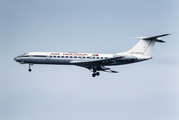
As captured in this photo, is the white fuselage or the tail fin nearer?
the white fuselage

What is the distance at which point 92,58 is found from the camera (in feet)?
145

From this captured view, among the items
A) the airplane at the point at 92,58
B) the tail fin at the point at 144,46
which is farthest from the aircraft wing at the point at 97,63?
the tail fin at the point at 144,46

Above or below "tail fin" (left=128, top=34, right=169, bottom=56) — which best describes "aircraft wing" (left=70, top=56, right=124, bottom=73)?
below

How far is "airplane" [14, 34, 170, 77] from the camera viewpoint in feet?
142

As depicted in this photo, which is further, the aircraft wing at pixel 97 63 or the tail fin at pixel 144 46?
the tail fin at pixel 144 46

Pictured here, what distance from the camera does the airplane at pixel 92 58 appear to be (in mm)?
43188

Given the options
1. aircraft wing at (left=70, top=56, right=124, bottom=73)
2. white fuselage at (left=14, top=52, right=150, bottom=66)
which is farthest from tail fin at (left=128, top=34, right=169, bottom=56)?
aircraft wing at (left=70, top=56, right=124, bottom=73)

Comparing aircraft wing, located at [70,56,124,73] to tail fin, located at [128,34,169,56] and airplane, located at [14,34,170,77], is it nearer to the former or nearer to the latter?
airplane, located at [14,34,170,77]

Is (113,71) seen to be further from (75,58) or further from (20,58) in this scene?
(20,58)

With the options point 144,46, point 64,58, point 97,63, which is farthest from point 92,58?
point 144,46

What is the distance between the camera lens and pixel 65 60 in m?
43.4

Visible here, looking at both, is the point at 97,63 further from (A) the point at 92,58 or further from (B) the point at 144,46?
(B) the point at 144,46

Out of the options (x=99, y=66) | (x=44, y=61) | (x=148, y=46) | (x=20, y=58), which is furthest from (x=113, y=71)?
(x=20, y=58)

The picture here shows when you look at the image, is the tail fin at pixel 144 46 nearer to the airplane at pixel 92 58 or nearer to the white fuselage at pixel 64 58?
the airplane at pixel 92 58
